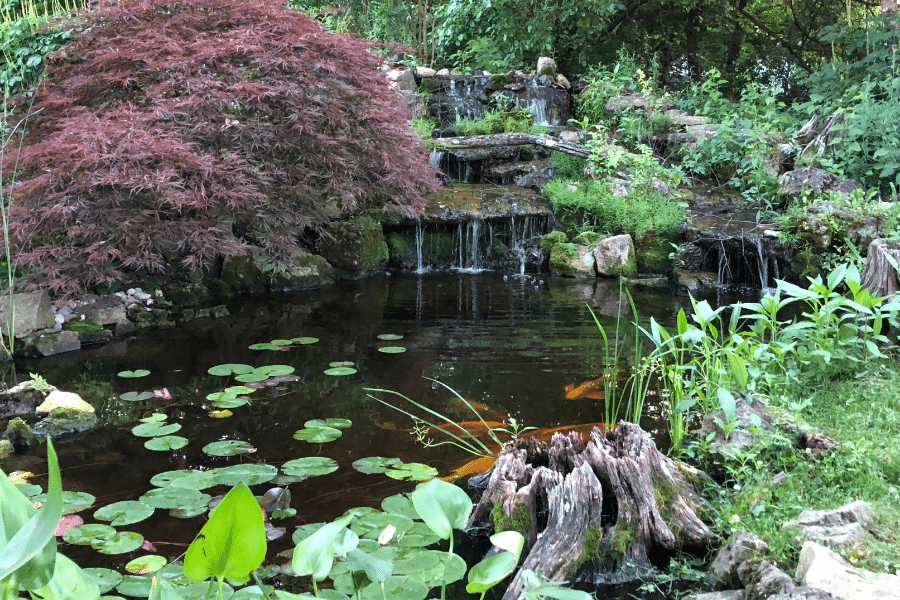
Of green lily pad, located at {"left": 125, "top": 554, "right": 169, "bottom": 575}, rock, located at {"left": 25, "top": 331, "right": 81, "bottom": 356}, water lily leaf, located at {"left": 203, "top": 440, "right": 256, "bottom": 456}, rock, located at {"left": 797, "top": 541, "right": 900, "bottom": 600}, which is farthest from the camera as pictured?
rock, located at {"left": 25, "top": 331, "right": 81, "bottom": 356}

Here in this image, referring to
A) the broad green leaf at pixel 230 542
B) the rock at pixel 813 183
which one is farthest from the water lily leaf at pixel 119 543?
the rock at pixel 813 183

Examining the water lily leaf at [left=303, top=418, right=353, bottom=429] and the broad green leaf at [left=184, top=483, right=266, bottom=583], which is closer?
the broad green leaf at [left=184, top=483, right=266, bottom=583]

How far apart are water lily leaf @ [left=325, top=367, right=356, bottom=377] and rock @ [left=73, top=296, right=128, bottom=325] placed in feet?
6.52

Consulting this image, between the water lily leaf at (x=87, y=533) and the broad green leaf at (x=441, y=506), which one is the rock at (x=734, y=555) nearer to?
the broad green leaf at (x=441, y=506)

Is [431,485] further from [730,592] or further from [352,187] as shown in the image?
[352,187]

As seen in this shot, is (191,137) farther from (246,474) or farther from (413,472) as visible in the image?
(413,472)

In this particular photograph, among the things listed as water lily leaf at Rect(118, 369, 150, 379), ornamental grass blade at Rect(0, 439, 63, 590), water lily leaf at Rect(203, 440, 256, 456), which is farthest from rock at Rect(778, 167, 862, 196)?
Answer: ornamental grass blade at Rect(0, 439, 63, 590)

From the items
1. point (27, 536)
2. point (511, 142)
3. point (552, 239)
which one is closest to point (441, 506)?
point (27, 536)

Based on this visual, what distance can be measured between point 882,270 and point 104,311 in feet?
16.8

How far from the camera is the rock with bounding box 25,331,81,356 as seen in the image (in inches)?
174

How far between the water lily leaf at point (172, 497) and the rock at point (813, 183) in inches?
253

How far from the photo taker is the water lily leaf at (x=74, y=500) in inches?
92.8

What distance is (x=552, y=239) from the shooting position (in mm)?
7406

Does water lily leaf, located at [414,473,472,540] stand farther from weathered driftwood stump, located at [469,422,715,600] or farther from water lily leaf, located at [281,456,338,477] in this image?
water lily leaf, located at [281,456,338,477]
